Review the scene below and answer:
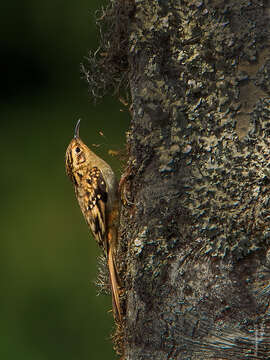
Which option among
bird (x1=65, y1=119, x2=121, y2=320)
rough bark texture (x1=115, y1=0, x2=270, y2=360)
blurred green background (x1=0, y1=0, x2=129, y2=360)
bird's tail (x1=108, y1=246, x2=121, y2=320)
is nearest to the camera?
rough bark texture (x1=115, y1=0, x2=270, y2=360)

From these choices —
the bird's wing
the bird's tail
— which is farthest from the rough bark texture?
the bird's wing

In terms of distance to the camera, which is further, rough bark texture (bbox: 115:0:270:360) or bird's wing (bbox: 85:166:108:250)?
bird's wing (bbox: 85:166:108:250)

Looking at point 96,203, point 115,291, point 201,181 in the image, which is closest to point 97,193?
point 96,203

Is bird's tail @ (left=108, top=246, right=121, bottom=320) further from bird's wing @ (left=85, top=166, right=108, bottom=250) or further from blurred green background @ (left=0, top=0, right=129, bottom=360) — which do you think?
blurred green background @ (left=0, top=0, right=129, bottom=360)

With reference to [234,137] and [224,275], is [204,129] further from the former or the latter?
[224,275]

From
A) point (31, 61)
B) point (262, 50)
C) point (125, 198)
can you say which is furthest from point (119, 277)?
point (31, 61)

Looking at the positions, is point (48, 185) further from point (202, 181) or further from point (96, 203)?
point (202, 181)

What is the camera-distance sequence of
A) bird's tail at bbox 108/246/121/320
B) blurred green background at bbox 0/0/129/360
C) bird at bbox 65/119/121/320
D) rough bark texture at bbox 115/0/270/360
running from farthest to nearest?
blurred green background at bbox 0/0/129/360 → bird at bbox 65/119/121/320 → bird's tail at bbox 108/246/121/320 → rough bark texture at bbox 115/0/270/360

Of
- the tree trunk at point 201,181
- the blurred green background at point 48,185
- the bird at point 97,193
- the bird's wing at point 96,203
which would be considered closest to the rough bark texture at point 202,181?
the tree trunk at point 201,181

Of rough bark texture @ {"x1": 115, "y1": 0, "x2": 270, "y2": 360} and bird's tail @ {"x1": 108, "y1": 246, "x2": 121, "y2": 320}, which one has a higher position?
rough bark texture @ {"x1": 115, "y1": 0, "x2": 270, "y2": 360}
